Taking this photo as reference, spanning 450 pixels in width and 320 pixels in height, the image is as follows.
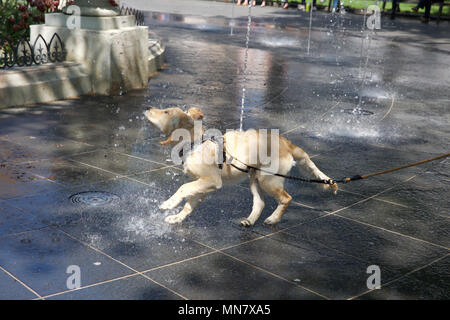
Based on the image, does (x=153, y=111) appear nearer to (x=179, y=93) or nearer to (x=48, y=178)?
(x=48, y=178)

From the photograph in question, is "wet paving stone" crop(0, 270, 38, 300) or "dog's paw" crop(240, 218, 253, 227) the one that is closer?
"wet paving stone" crop(0, 270, 38, 300)

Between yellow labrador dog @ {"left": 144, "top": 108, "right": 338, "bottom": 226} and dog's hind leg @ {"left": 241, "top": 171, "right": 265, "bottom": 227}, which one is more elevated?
yellow labrador dog @ {"left": 144, "top": 108, "right": 338, "bottom": 226}

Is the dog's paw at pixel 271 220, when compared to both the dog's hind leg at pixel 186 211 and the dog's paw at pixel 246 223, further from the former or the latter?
the dog's hind leg at pixel 186 211

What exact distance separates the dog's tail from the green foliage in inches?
374

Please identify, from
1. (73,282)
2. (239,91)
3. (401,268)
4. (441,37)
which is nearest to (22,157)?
(73,282)

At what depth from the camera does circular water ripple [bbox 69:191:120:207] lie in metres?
6.56

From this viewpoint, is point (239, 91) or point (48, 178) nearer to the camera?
point (48, 178)

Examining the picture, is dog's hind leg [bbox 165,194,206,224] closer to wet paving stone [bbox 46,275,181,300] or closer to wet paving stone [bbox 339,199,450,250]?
wet paving stone [bbox 46,275,181,300]

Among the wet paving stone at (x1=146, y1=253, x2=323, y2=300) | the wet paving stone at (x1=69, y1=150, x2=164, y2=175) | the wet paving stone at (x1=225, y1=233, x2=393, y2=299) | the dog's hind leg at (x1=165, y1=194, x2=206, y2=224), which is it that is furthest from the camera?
the wet paving stone at (x1=69, y1=150, x2=164, y2=175)

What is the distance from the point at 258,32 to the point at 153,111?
65.7ft

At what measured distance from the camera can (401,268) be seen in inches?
212

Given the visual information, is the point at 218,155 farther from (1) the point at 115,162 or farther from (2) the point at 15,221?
(1) the point at 115,162

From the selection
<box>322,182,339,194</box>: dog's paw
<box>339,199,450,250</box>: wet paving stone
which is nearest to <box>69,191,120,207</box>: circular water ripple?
<box>322,182,339,194</box>: dog's paw

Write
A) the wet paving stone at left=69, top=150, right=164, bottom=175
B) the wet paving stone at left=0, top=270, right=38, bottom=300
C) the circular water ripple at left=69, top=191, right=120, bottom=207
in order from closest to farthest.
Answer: the wet paving stone at left=0, top=270, right=38, bottom=300 < the circular water ripple at left=69, top=191, right=120, bottom=207 < the wet paving stone at left=69, top=150, right=164, bottom=175
